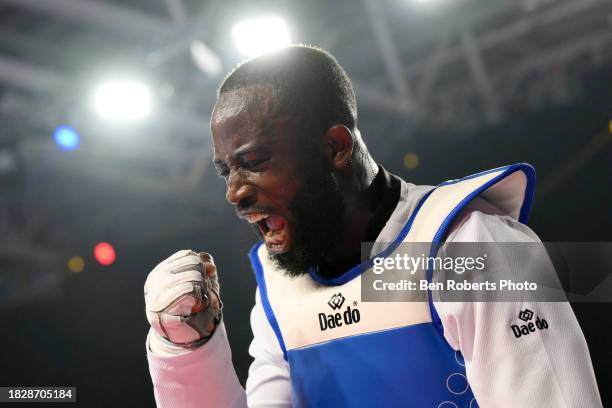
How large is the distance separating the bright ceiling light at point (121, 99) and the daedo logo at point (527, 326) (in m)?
3.93

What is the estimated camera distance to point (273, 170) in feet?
5.29

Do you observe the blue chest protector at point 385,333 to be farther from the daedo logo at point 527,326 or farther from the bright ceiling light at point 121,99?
the bright ceiling light at point 121,99

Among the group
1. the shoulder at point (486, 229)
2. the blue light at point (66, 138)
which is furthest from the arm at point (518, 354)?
the blue light at point (66, 138)

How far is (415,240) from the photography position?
1.55 m

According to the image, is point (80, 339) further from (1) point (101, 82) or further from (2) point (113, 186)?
(1) point (101, 82)

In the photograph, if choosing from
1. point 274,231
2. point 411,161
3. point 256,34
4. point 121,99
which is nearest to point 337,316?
point 274,231

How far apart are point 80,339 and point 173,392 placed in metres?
5.45

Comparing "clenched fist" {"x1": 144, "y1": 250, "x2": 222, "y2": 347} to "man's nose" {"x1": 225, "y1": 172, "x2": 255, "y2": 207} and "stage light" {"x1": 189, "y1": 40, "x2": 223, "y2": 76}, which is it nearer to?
"man's nose" {"x1": 225, "y1": 172, "x2": 255, "y2": 207}

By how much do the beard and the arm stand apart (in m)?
0.37

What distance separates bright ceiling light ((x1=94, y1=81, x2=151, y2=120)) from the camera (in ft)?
15.9

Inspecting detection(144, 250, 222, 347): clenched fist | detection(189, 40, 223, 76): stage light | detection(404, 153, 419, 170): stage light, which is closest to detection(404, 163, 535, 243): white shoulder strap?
detection(144, 250, 222, 347): clenched fist

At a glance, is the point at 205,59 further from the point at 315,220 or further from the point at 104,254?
the point at 104,254

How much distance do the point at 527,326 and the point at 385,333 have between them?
0.33 meters

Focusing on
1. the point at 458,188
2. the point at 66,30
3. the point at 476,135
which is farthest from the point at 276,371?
the point at 476,135
